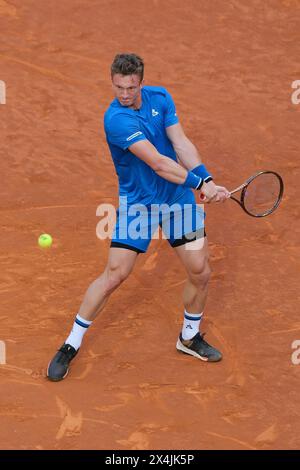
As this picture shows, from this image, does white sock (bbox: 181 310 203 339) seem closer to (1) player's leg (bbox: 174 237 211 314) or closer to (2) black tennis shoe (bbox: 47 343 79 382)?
(1) player's leg (bbox: 174 237 211 314)

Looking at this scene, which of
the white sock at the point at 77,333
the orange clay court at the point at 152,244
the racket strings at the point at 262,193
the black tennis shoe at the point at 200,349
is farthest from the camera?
the racket strings at the point at 262,193

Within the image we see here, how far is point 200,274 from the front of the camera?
689cm

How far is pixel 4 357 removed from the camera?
715cm

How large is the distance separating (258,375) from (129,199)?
171cm

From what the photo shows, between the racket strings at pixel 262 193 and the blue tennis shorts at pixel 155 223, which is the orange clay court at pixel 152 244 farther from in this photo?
the blue tennis shorts at pixel 155 223

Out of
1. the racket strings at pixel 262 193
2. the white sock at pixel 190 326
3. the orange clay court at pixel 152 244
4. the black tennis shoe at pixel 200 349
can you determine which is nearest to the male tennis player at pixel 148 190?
the white sock at pixel 190 326

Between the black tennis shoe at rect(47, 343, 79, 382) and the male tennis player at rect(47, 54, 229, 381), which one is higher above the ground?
the male tennis player at rect(47, 54, 229, 381)

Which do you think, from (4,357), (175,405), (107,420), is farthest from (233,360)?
(4,357)

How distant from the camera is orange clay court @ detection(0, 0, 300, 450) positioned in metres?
6.50

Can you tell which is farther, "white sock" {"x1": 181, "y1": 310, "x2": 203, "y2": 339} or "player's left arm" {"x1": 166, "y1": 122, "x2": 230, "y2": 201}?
"white sock" {"x1": 181, "y1": 310, "x2": 203, "y2": 339}

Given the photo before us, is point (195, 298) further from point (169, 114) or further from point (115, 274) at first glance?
point (169, 114)

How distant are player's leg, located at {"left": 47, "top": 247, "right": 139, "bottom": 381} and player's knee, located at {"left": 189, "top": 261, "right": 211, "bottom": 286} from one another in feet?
1.52

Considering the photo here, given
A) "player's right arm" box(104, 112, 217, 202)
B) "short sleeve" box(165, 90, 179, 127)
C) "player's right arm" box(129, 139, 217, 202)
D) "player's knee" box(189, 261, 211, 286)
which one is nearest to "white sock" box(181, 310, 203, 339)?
"player's knee" box(189, 261, 211, 286)

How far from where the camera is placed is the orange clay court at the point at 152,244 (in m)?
6.50
